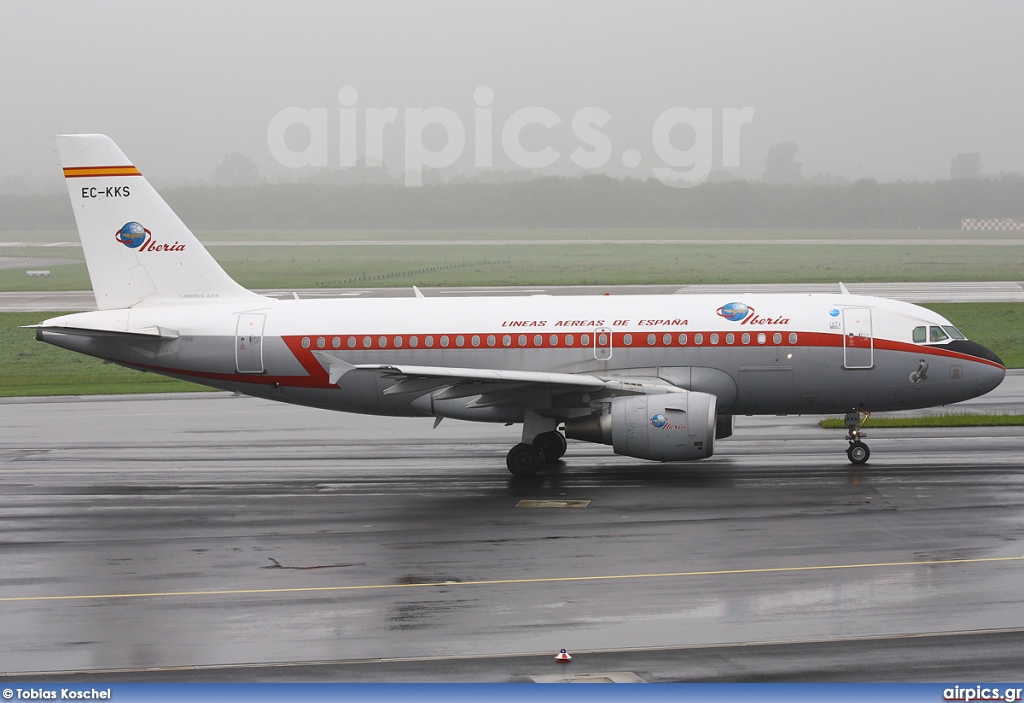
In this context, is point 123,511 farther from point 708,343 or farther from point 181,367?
point 708,343

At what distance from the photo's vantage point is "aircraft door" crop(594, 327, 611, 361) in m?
24.9

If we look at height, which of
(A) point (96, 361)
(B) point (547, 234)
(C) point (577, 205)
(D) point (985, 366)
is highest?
(C) point (577, 205)

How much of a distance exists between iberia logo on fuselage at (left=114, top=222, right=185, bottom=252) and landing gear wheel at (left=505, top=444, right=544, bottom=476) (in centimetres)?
1048

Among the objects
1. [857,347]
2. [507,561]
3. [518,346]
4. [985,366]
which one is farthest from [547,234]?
[507,561]

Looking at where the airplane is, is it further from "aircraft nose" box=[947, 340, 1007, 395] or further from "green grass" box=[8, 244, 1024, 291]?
"green grass" box=[8, 244, 1024, 291]

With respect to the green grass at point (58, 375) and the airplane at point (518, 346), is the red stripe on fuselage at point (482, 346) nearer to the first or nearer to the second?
the airplane at point (518, 346)

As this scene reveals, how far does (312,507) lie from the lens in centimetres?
2197

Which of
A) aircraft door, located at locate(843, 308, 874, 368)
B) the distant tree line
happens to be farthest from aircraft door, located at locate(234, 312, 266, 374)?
the distant tree line

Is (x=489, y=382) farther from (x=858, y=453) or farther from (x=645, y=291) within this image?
(x=645, y=291)

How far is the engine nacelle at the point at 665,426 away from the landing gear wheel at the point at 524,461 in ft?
6.64

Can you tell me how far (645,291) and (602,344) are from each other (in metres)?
45.5

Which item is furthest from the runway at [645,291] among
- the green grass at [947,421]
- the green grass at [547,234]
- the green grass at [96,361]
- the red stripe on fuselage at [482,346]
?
the green grass at [547,234]

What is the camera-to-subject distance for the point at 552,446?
25.5 m

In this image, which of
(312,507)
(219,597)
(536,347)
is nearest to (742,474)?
(536,347)
